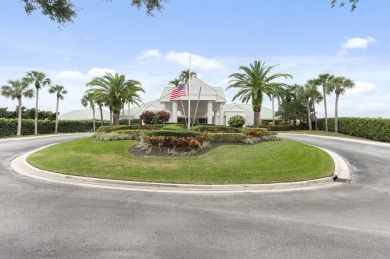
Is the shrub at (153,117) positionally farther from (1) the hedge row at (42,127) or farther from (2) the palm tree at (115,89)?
(1) the hedge row at (42,127)

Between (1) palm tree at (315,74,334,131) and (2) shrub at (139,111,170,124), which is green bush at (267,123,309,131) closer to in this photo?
(1) palm tree at (315,74,334,131)

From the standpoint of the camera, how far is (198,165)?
13.0 m

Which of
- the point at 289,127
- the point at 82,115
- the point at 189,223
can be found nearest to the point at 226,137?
the point at 189,223

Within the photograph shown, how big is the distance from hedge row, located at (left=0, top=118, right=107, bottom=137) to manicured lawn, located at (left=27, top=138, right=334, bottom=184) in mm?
25059

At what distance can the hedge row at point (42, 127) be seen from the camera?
35478mm

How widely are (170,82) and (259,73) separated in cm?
3160

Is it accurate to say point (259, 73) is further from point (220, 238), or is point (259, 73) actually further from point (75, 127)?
point (75, 127)

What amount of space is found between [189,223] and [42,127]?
46428mm

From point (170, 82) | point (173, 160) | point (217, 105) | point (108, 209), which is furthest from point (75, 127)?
point (108, 209)

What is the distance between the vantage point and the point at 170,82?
2370 inches

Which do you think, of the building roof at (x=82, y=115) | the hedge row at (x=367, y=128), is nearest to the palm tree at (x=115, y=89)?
the hedge row at (x=367, y=128)

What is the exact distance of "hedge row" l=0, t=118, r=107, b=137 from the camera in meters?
35.5

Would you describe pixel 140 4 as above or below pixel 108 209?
above

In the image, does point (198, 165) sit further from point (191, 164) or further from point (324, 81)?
point (324, 81)
